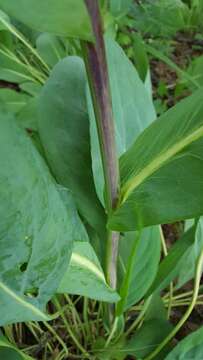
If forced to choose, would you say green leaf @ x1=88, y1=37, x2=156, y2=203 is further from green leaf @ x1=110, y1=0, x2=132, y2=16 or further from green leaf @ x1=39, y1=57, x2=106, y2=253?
green leaf @ x1=110, y1=0, x2=132, y2=16

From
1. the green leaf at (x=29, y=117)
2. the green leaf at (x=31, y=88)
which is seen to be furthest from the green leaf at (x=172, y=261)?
the green leaf at (x=31, y=88)

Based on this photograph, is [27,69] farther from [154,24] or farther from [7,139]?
[7,139]

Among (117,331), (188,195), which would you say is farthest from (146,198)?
(117,331)

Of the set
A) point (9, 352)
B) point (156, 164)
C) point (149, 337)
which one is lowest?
point (149, 337)

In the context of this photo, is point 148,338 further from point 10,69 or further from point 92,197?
point 10,69

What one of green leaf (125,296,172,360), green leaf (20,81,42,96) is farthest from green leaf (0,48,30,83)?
green leaf (125,296,172,360)

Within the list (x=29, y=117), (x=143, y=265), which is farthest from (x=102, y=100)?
(x=29, y=117)

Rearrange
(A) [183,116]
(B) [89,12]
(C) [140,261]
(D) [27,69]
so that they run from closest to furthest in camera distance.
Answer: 1. (B) [89,12]
2. (A) [183,116]
3. (C) [140,261]
4. (D) [27,69]
